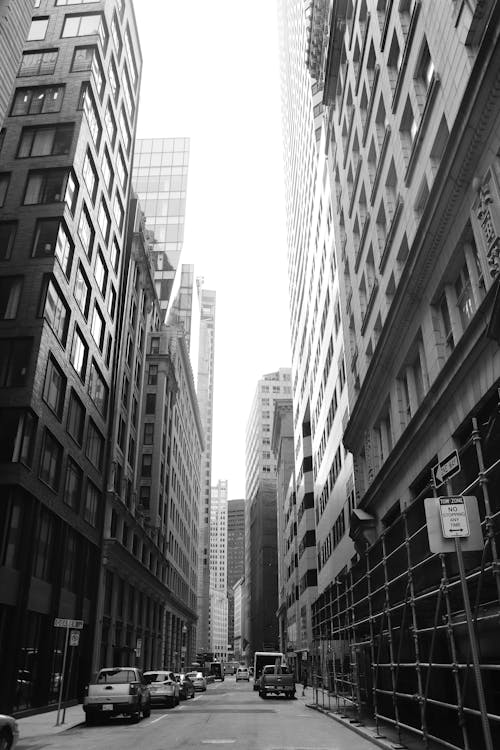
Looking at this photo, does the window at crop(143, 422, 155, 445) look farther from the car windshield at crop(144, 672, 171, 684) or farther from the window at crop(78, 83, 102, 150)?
the car windshield at crop(144, 672, 171, 684)

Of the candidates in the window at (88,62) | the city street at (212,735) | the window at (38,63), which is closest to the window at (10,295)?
the window at (38,63)

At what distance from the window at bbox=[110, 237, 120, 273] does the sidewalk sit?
29.8 m

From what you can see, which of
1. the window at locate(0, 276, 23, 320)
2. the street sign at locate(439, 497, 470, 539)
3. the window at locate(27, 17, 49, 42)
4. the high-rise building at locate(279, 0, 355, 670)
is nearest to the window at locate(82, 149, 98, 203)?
the window at locate(0, 276, 23, 320)

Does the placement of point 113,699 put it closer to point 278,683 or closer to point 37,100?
point 278,683

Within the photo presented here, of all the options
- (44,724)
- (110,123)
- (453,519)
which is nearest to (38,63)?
(110,123)

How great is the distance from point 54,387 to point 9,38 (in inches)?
608

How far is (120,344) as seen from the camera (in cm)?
4984

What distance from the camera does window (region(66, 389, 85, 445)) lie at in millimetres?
35156

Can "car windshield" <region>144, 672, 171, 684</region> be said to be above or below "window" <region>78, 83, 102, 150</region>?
below

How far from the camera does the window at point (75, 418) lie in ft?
115


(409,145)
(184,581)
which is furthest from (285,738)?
(184,581)

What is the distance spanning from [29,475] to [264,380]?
529 ft

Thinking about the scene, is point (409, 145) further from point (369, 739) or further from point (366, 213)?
point (369, 739)

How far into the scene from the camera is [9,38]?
25.8 metres
